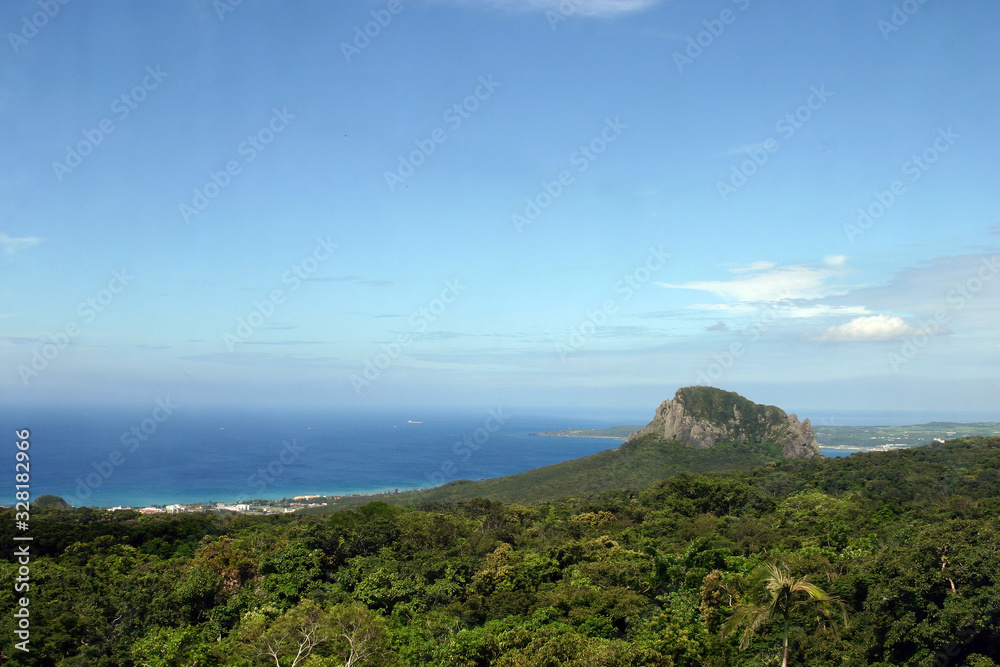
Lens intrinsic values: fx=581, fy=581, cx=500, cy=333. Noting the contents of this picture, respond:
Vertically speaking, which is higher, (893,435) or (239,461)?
(239,461)

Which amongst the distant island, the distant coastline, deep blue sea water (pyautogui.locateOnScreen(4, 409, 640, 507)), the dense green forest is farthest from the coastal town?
the distant island

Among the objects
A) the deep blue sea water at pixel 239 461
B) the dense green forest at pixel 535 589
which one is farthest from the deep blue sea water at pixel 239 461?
the dense green forest at pixel 535 589

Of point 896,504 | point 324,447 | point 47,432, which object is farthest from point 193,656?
point 47,432

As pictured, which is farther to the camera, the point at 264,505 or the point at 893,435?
the point at 893,435

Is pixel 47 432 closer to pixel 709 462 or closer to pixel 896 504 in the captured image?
pixel 709 462

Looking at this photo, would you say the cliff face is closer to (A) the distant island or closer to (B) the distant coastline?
(B) the distant coastline

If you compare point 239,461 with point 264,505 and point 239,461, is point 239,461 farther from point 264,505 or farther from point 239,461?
point 264,505

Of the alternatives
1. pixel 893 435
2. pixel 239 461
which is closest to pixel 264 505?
pixel 239 461

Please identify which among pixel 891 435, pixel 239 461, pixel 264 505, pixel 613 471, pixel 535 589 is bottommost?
pixel 891 435
